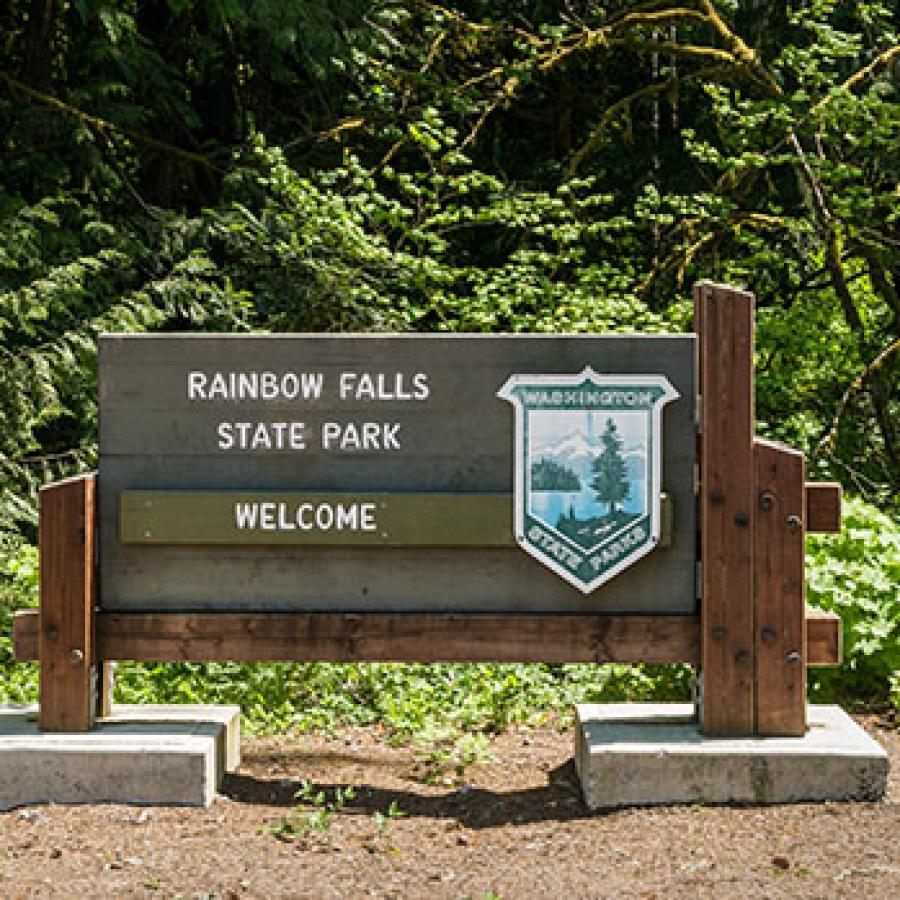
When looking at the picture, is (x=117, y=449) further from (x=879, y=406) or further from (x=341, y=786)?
(x=879, y=406)

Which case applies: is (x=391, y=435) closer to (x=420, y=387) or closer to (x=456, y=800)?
(x=420, y=387)

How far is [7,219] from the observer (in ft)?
32.1

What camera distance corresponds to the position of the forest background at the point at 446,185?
33.5ft

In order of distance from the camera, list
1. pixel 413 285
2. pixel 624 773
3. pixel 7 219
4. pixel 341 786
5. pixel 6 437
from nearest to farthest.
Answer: pixel 624 773 < pixel 341 786 < pixel 6 437 < pixel 7 219 < pixel 413 285

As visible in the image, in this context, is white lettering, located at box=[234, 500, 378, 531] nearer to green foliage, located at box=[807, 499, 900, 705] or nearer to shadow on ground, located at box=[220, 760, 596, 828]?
shadow on ground, located at box=[220, 760, 596, 828]

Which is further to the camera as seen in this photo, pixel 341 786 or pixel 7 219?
pixel 7 219

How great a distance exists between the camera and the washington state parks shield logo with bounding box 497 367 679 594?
18.3 ft

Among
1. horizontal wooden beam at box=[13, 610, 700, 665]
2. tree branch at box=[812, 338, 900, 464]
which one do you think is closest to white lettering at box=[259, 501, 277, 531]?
horizontal wooden beam at box=[13, 610, 700, 665]

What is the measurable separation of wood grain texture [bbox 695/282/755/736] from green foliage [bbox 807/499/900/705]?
1.85 m

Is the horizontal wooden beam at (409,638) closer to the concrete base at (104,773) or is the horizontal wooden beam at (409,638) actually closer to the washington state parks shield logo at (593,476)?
the washington state parks shield logo at (593,476)

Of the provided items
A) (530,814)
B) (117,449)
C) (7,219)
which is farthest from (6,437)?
(530,814)

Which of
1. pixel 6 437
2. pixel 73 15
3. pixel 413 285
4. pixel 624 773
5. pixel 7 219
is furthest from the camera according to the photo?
pixel 73 15

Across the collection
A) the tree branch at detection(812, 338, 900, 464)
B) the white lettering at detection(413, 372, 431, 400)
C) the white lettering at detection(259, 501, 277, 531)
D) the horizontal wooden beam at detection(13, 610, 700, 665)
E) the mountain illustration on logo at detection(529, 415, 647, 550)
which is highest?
the tree branch at detection(812, 338, 900, 464)

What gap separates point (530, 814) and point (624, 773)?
1.31 ft
